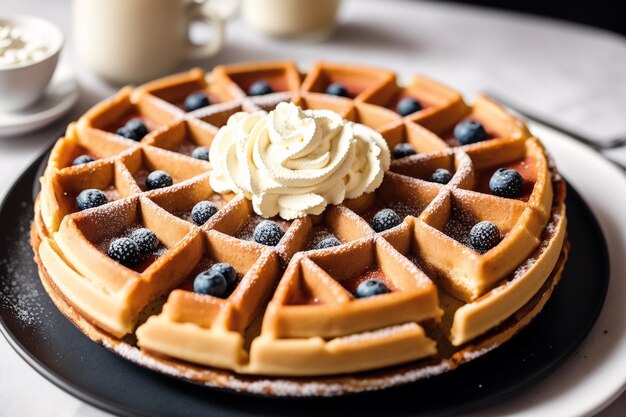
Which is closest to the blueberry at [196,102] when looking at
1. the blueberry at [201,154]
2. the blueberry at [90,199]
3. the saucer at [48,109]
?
the blueberry at [201,154]

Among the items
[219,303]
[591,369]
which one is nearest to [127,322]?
[219,303]

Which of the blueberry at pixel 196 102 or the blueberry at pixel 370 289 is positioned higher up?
the blueberry at pixel 370 289

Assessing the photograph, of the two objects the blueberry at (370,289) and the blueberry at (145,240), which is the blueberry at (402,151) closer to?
the blueberry at (370,289)

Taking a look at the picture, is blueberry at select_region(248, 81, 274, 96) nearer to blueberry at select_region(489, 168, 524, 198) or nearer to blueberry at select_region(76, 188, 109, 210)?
blueberry at select_region(76, 188, 109, 210)

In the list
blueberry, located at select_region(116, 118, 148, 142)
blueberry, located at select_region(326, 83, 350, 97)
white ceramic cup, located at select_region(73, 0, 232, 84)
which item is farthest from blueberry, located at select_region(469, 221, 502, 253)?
white ceramic cup, located at select_region(73, 0, 232, 84)

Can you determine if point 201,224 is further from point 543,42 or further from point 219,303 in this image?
point 543,42

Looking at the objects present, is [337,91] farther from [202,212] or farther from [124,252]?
[124,252]

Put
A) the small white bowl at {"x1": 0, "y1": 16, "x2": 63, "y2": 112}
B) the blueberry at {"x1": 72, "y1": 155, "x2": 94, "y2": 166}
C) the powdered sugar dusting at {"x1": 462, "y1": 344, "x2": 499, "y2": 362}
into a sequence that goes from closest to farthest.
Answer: the powdered sugar dusting at {"x1": 462, "y1": 344, "x2": 499, "y2": 362} → the blueberry at {"x1": 72, "y1": 155, "x2": 94, "y2": 166} → the small white bowl at {"x1": 0, "y1": 16, "x2": 63, "y2": 112}
